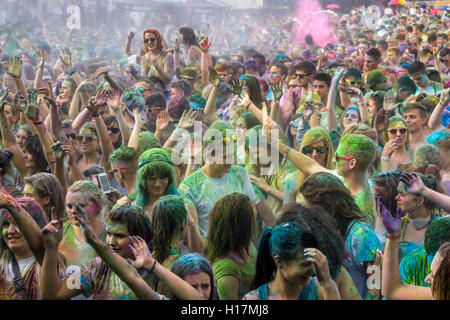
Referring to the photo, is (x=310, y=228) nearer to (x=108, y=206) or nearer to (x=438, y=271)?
(x=438, y=271)

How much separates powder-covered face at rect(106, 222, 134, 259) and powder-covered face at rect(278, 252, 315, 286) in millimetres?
721

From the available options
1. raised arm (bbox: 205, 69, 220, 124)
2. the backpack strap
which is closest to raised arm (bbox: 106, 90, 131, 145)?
raised arm (bbox: 205, 69, 220, 124)

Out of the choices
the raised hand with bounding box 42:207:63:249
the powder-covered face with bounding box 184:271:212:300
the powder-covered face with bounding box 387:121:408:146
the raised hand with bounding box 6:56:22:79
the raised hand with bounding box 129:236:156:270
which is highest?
the raised hand with bounding box 6:56:22:79

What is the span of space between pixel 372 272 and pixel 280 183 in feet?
4.59

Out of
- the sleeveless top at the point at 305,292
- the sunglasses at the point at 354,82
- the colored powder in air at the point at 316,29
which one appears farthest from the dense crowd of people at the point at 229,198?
the colored powder in air at the point at 316,29

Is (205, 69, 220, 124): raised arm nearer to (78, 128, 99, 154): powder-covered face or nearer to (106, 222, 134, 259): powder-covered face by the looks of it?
(78, 128, 99, 154): powder-covered face

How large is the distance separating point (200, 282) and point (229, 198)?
0.61m

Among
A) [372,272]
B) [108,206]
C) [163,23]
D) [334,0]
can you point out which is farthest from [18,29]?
[372,272]

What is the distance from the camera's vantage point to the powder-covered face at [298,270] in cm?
269

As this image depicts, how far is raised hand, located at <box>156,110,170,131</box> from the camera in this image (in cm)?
541

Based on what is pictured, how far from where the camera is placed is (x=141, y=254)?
2.74 meters

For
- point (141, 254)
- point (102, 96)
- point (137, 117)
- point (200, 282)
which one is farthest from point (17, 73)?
point (200, 282)

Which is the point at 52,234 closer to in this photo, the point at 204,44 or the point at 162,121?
the point at 162,121
